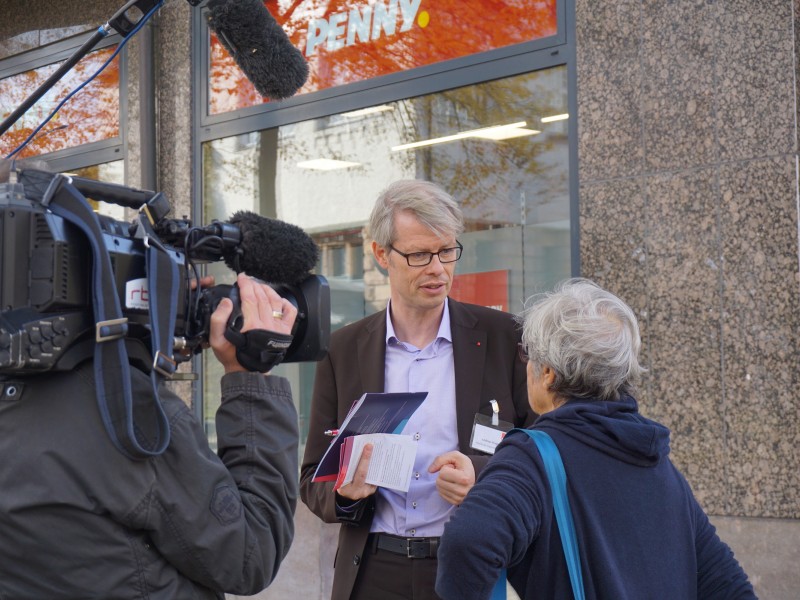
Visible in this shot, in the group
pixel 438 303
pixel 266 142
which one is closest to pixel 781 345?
pixel 438 303

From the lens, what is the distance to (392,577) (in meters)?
2.72

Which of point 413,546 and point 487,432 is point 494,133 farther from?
point 413,546

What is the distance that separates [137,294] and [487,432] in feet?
4.39

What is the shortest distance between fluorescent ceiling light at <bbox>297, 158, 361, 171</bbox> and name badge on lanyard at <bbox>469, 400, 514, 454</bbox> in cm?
317

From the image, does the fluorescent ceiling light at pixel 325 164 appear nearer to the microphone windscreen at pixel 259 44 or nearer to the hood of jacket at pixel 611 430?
the microphone windscreen at pixel 259 44

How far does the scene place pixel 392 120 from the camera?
542 cm

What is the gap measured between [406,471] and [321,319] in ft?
2.76

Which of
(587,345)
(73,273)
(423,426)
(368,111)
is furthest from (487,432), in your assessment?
(368,111)

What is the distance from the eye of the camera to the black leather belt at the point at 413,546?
2.68 m

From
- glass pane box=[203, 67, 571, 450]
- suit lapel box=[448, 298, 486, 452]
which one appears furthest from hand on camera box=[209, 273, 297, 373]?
glass pane box=[203, 67, 571, 450]

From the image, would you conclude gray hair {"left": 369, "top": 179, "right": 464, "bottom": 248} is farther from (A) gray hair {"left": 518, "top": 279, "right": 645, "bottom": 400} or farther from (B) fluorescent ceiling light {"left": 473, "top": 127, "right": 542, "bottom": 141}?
(B) fluorescent ceiling light {"left": 473, "top": 127, "right": 542, "bottom": 141}

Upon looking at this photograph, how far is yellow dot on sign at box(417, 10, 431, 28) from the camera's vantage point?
17.2 ft

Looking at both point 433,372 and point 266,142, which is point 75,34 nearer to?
point 266,142

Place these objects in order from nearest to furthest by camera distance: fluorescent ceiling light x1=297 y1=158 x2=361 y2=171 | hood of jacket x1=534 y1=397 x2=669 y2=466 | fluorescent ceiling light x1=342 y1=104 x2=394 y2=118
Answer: hood of jacket x1=534 y1=397 x2=669 y2=466
fluorescent ceiling light x1=342 y1=104 x2=394 y2=118
fluorescent ceiling light x1=297 y1=158 x2=361 y2=171
